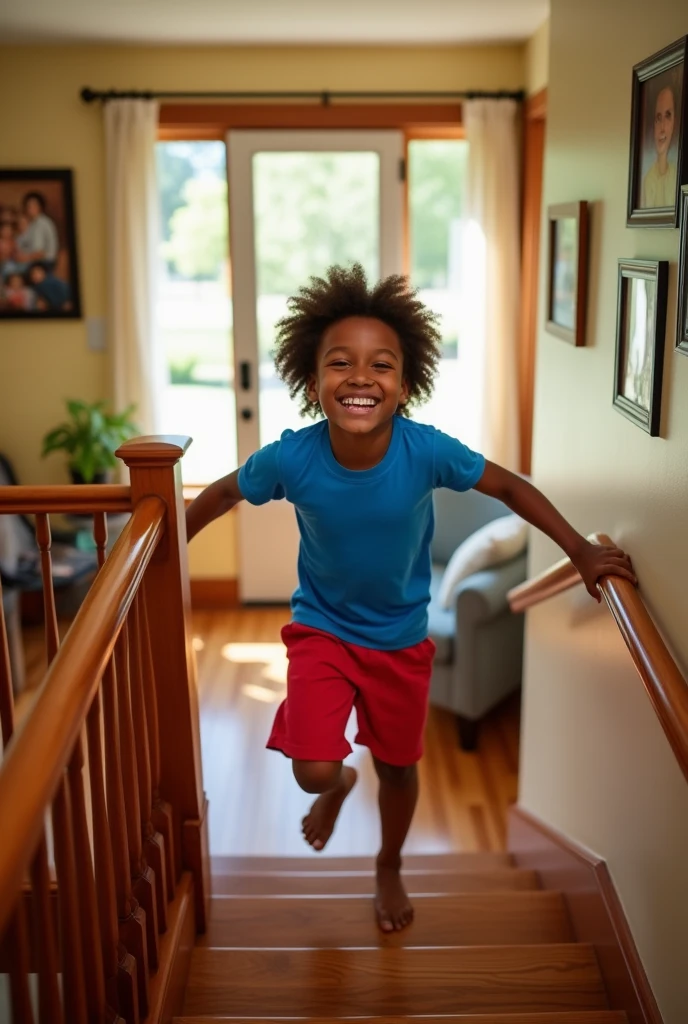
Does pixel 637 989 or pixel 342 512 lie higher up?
pixel 342 512

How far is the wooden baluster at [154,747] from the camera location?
1.98 metres

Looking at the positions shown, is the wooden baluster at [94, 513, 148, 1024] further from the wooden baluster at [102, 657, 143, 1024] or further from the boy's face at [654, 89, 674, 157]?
the boy's face at [654, 89, 674, 157]

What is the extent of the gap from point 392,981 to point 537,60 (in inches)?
159

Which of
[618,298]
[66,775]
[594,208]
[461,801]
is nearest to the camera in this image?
[66,775]

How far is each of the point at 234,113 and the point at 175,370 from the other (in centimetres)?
132

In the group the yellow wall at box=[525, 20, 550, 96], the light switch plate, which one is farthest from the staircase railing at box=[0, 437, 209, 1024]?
the light switch plate

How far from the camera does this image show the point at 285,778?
3916 mm

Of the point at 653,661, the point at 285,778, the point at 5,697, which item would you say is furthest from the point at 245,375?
the point at 653,661

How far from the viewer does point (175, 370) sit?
17.7 ft

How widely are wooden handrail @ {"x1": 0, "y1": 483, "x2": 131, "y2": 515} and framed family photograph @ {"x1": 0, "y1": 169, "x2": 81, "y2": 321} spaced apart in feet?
11.4

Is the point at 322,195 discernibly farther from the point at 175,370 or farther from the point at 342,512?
the point at 342,512

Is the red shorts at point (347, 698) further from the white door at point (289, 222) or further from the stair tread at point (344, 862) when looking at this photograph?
the white door at point (289, 222)

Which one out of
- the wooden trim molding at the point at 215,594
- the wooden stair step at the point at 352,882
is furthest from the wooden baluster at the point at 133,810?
the wooden trim molding at the point at 215,594

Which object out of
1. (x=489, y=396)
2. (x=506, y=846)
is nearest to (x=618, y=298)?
(x=506, y=846)
